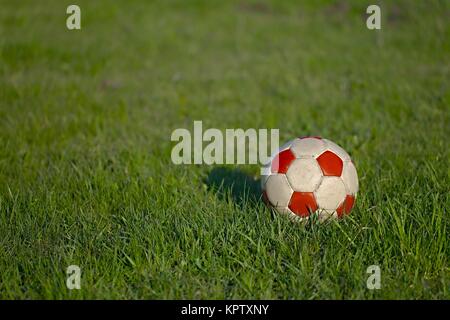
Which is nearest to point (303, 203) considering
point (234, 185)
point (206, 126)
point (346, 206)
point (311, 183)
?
point (311, 183)

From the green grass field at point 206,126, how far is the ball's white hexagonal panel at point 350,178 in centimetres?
16

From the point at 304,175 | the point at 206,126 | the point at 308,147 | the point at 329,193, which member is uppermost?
the point at 206,126

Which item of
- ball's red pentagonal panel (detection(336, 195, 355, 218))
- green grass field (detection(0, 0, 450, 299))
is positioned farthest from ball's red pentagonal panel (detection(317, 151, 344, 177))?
green grass field (detection(0, 0, 450, 299))

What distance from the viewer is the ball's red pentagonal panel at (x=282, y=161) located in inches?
125

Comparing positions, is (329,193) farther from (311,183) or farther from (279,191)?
(279,191)

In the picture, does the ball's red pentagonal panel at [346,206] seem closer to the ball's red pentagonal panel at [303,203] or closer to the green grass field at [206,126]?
the green grass field at [206,126]

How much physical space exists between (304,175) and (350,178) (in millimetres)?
317

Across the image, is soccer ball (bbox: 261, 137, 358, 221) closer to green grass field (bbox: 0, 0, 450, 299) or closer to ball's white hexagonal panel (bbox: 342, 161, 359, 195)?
ball's white hexagonal panel (bbox: 342, 161, 359, 195)

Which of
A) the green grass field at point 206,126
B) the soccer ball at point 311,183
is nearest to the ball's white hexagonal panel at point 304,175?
the soccer ball at point 311,183

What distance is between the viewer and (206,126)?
5.24 meters

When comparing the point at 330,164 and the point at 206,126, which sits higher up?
the point at 206,126

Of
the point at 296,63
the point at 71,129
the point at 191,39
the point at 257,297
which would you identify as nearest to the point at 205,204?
the point at 257,297

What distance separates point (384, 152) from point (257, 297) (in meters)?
2.27

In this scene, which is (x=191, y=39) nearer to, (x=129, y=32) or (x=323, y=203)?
(x=129, y=32)
